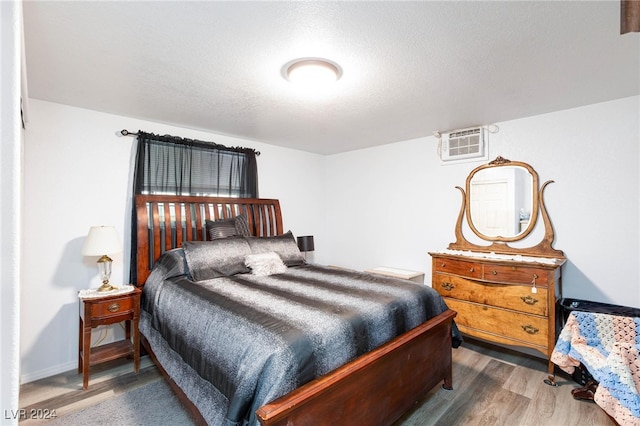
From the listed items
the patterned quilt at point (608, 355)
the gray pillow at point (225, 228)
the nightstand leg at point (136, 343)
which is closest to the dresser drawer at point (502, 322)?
the patterned quilt at point (608, 355)

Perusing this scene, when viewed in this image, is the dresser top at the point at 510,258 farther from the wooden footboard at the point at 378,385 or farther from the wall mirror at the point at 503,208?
the wooden footboard at the point at 378,385

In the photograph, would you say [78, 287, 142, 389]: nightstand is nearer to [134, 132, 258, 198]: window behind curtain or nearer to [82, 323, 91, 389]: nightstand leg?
[82, 323, 91, 389]: nightstand leg

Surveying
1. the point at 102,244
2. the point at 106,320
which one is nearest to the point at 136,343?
the point at 106,320

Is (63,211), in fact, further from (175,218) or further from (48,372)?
(48,372)

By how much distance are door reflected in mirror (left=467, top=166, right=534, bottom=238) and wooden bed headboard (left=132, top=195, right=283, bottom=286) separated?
2.64m

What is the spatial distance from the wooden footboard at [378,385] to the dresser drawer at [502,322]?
0.75 m

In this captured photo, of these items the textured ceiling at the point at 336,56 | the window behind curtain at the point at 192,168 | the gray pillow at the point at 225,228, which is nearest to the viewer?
the textured ceiling at the point at 336,56

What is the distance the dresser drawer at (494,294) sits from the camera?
2.63 m

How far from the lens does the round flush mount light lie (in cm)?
198

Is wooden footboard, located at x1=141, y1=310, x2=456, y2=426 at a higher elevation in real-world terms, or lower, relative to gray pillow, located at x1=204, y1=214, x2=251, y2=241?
lower

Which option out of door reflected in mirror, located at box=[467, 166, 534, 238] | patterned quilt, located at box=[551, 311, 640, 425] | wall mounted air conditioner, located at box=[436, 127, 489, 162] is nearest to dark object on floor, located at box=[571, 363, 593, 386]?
patterned quilt, located at box=[551, 311, 640, 425]

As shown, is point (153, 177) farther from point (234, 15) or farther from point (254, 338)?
point (254, 338)

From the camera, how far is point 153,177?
10.4ft

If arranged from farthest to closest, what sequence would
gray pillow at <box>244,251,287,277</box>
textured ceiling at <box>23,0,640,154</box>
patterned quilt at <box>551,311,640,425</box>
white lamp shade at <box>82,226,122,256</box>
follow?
gray pillow at <box>244,251,287,277</box>, white lamp shade at <box>82,226,122,256</box>, patterned quilt at <box>551,311,640,425</box>, textured ceiling at <box>23,0,640,154</box>
